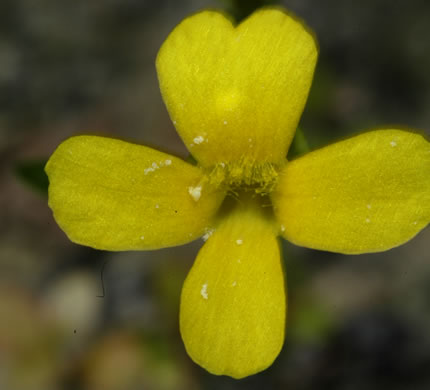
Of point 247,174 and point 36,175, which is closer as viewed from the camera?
point 247,174

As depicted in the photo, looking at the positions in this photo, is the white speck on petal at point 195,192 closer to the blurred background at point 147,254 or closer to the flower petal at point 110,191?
the flower petal at point 110,191

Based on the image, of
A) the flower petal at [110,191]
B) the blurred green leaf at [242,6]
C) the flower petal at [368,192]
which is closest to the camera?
the flower petal at [368,192]

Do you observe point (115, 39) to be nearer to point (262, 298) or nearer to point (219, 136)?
point (219, 136)

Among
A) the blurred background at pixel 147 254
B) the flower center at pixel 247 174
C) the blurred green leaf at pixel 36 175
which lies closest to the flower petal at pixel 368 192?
the flower center at pixel 247 174

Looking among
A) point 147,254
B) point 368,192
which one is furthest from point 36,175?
point 147,254

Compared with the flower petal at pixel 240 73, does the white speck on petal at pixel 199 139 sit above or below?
below

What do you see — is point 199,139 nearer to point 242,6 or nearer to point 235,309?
point 235,309

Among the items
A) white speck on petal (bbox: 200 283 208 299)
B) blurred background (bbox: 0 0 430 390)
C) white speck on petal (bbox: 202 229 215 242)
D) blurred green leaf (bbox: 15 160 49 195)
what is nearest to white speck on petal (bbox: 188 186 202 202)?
white speck on petal (bbox: 202 229 215 242)
